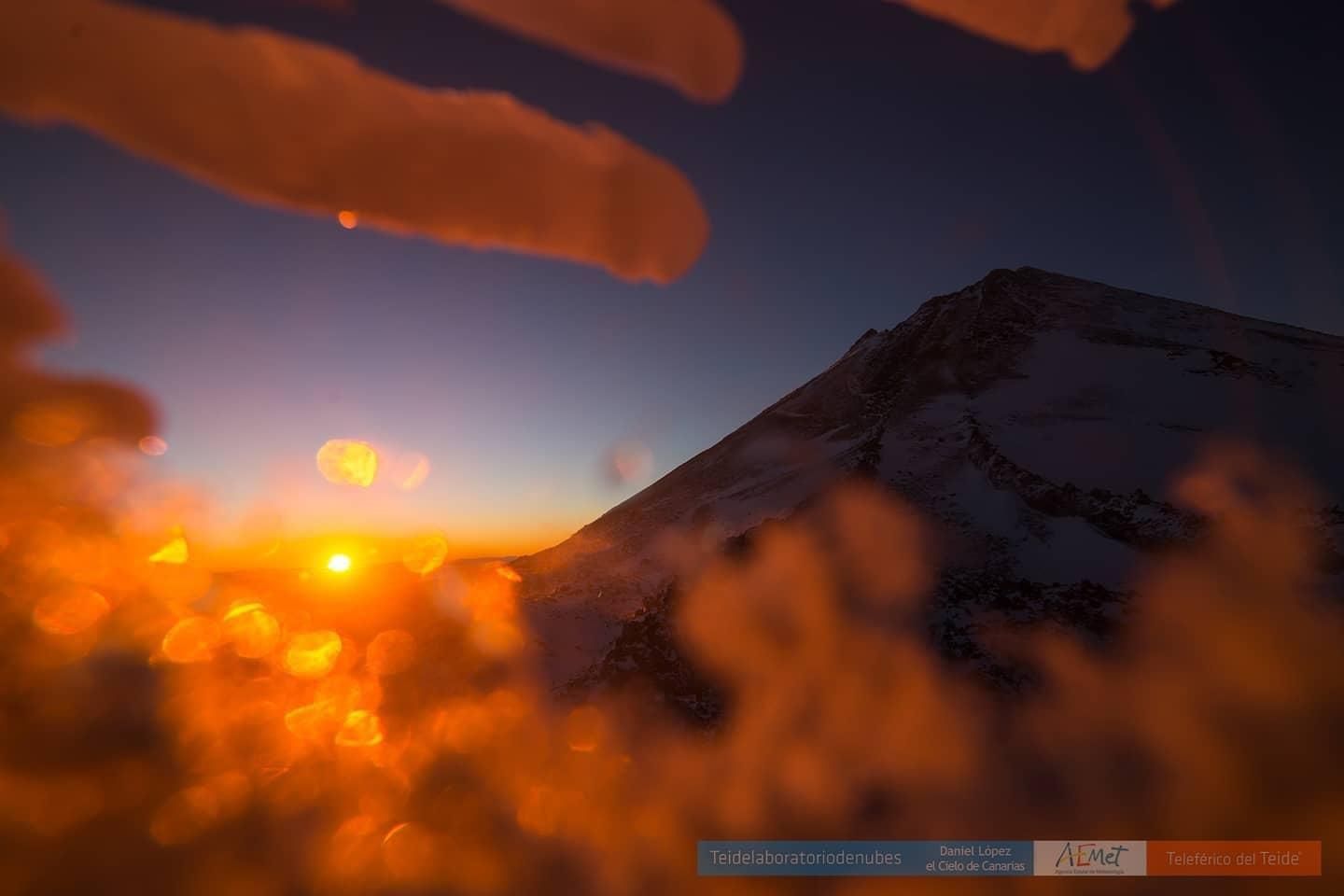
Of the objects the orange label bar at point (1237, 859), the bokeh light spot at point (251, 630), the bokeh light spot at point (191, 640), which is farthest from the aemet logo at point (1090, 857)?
the bokeh light spot at point (191, 640)

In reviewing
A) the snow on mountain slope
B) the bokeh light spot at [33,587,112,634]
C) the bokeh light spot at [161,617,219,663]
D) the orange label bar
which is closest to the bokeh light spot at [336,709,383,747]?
the snow on mountain slope

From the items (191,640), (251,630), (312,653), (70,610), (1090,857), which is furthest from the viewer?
(251,630)

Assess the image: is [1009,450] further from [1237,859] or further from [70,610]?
[70,610]

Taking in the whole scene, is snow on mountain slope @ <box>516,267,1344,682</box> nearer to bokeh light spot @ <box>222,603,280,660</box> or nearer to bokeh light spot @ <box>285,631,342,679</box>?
bokeh light spot @ <box>285,631,342,679</box>

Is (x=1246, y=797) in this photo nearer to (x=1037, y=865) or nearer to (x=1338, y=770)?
(x=1338, y=770)

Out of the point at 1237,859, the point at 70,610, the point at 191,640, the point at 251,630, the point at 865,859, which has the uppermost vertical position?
the point at 70,610

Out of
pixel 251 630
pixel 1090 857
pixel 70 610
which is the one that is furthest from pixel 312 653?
pixel 1090 857

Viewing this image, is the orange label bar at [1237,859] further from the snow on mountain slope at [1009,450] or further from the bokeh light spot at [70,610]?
the bokeh light spot at [70,610]
